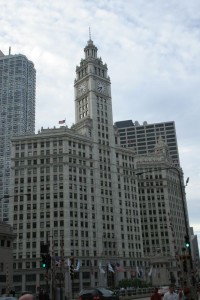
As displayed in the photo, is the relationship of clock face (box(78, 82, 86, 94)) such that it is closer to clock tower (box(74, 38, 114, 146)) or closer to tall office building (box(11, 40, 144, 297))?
clock tower (box(74, 38, 114, 146))

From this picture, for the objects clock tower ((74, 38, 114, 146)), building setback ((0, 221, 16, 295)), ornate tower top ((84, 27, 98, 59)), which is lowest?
building setback ((0, 221, 16, 295))

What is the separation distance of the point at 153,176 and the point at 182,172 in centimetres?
2859

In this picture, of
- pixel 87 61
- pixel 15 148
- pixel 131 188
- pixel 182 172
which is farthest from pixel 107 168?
pixel 182 172

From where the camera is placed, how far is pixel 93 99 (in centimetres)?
13312

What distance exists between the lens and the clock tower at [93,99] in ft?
428

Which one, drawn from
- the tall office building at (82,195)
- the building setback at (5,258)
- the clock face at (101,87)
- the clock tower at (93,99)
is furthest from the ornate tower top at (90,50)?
the building setback at (5,258)

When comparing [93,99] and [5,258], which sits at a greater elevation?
[93,99]

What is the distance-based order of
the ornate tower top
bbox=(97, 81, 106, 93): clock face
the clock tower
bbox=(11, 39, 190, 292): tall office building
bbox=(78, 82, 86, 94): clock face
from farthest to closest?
the ornate tower top
bbox=(78, 82, 86, 94): clock face
bbox=(97, 81, 106, 93): clock face
the clock tower
bbox=(11, 39, 190, 292): tall office building

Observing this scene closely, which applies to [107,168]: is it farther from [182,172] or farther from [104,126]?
[182,172]

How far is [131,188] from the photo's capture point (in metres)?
135

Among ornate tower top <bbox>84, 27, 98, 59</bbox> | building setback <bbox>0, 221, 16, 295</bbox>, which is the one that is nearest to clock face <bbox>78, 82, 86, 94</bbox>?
ornate tower top <bbox>84, 27, 98, 59</bbox>

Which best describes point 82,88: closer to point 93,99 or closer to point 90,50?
point 93,99

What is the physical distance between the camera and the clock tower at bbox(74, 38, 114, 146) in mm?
130375

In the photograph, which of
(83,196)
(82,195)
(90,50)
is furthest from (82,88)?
(83,196)
